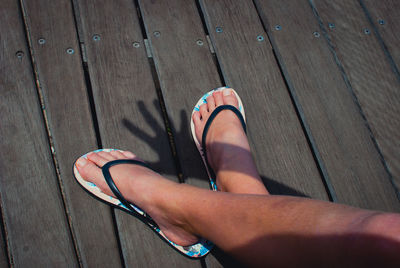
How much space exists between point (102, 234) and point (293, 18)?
1.27 m

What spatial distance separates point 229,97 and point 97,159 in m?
0.56

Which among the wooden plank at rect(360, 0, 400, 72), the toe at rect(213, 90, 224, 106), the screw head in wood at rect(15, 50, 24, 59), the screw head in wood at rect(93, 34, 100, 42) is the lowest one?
the toe at rect(213, 90, 224, 106)

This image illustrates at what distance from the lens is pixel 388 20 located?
4.73 feet

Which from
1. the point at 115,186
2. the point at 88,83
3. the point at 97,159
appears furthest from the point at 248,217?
the point at 88,83

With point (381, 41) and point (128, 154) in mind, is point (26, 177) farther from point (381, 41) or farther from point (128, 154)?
point (381, 41)

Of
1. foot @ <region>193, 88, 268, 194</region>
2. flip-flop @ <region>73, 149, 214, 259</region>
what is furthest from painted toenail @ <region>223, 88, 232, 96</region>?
Result: flip-flop @ <region>73, 149, 214, 259</region>

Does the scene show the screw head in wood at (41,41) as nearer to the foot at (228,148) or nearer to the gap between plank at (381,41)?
the foot at (228,148)

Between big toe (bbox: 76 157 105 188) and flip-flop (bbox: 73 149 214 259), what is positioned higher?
big toe (bbox: 76 157 105 188)

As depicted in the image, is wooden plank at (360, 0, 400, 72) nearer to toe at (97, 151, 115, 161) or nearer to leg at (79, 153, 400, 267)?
leg at (79, 153, 400, 267)

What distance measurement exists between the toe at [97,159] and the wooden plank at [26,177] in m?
0.14

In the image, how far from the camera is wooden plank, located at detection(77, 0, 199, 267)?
0.98 m

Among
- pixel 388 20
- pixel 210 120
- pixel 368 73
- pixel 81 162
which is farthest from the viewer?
pixel 388 20

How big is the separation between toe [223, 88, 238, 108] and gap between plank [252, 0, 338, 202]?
0.26 meters

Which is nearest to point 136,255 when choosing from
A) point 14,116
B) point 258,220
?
point 258,220
